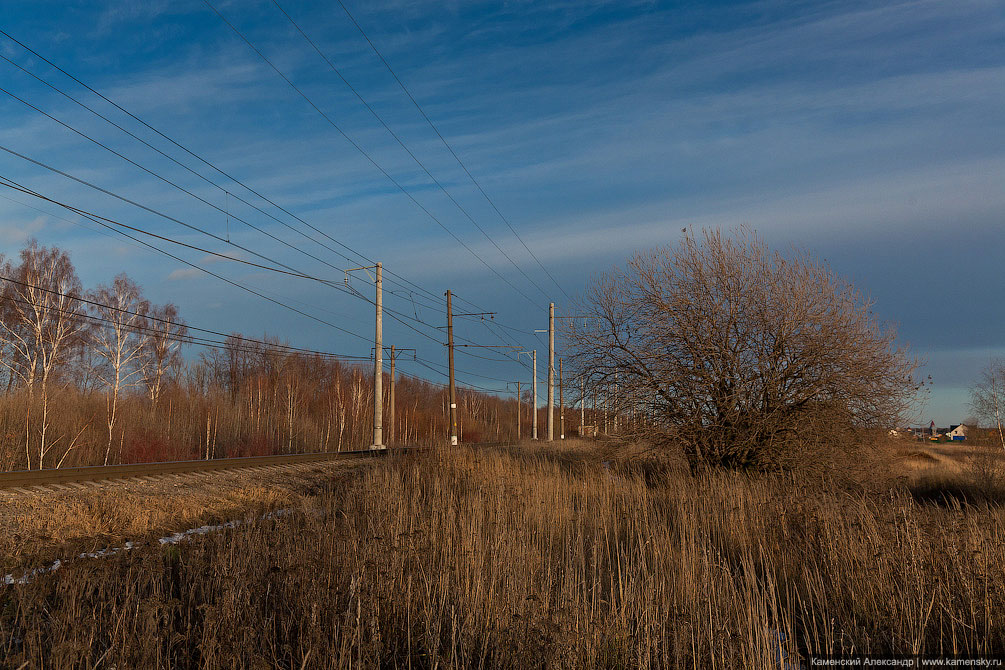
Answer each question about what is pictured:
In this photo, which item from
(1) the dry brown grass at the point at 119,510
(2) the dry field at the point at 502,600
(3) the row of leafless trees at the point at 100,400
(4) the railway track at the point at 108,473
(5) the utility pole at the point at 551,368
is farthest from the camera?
(5) the utility pole at the point at 551,368

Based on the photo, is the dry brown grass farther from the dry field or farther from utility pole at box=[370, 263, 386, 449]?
utility pole at box=[370, 263, 386, 449]

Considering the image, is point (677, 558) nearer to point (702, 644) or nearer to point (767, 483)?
point (702, 644)

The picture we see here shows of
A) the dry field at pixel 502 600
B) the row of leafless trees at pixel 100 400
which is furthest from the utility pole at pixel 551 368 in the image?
the dry field at pixel 502 600

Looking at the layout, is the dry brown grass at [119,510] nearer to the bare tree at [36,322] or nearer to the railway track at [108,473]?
the railway track at [108,473]

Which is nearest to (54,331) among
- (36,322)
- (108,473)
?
(36,322)

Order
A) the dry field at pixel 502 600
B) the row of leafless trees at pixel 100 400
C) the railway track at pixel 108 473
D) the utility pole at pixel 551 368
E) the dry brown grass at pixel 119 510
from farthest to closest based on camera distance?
1. the utility pole at pixel 551 368
2. the row of leafless trees at pixel 100 400
3. the railway track at pixel 108 473
4. the dry brown grass at pixel 119 510
5. the dry field at pixel 502 600

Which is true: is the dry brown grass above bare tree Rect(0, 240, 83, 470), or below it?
below

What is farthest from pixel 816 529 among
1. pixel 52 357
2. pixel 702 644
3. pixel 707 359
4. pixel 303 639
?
pixel 52 357

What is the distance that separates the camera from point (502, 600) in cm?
462

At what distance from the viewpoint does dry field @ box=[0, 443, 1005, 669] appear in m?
3.92

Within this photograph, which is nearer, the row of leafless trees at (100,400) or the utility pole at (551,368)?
the row of leafless trees at (100,400)

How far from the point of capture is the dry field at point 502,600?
3.92 m

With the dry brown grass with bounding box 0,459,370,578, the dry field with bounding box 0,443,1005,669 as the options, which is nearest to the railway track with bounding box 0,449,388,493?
the dry brown grass with bounding box 0,459,370,578

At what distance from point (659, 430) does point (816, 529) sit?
282 inches
